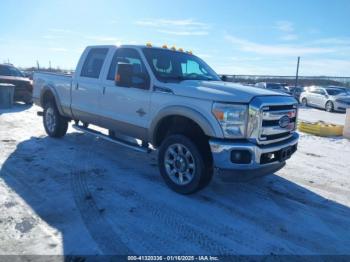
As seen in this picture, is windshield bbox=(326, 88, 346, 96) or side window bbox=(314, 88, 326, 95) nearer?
windshield bbox=(326, 88, 346, 96)

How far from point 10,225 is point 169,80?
2.90 m

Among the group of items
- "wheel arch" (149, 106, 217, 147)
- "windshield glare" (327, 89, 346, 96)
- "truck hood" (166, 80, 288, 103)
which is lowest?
"wheel arch" (149, 106, 217, 147)

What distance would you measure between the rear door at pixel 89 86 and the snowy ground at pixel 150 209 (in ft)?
2.79

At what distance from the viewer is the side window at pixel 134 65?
202 inches

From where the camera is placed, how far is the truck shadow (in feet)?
11.3

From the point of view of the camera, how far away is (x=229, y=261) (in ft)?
10.4

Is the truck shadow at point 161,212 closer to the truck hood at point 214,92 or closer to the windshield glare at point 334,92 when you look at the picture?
the truck hood at point 214,92

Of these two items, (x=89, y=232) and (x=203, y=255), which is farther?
(x=89, y=232)

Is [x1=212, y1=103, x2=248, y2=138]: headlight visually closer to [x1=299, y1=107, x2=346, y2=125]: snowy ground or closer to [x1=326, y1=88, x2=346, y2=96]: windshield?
[x1=299, y1=107, x2=346, y2=125]: snowy ground

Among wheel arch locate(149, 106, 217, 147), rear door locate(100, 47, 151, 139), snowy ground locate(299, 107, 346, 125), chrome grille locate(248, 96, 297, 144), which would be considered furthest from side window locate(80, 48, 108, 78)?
snowy ground locate(299, 107, 346, 125)

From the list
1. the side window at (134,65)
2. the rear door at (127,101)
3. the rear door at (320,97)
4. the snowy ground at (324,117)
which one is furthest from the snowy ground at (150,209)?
the rear door at (320,97)

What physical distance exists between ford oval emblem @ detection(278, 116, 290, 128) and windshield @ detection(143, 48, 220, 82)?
5.23ft

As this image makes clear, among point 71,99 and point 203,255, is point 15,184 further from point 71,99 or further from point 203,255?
point 203,255

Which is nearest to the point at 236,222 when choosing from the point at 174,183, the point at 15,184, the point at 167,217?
the point at 167,217
